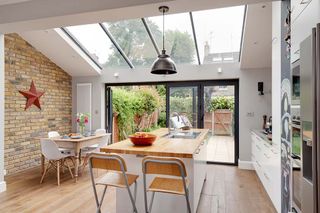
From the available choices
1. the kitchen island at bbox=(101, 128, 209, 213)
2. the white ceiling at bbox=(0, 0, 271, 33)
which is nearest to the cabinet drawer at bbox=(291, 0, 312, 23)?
the white ceiling at bbox=(0, 0, 271, 33)

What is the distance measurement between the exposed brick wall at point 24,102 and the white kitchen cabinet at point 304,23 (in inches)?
197

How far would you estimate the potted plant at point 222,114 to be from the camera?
540 cm

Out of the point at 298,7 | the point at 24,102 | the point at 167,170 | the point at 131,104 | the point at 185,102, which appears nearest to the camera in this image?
the point at 298,7

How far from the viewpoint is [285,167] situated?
7.38 feet

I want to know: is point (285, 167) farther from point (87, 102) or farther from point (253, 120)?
point (87, 102)

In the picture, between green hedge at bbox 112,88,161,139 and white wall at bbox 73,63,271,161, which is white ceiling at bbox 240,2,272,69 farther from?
green hedge at bbox 112,88,161,139

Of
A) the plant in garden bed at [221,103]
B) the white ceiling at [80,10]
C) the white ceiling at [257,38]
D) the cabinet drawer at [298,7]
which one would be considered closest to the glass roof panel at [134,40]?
the white ceiling at [80,10]

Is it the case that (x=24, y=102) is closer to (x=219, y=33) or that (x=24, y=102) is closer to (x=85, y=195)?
(x=85, y=195)

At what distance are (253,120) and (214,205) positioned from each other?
263 centimetres

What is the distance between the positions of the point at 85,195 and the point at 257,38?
388 centimetres

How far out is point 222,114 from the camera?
544 cm

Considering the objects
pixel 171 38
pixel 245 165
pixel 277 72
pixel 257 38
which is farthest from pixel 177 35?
pixel 245 165

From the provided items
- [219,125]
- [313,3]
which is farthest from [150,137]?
[219,125]

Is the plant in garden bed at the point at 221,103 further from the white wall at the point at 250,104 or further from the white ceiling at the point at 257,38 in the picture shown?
the white ceiling at the point at 257,38
